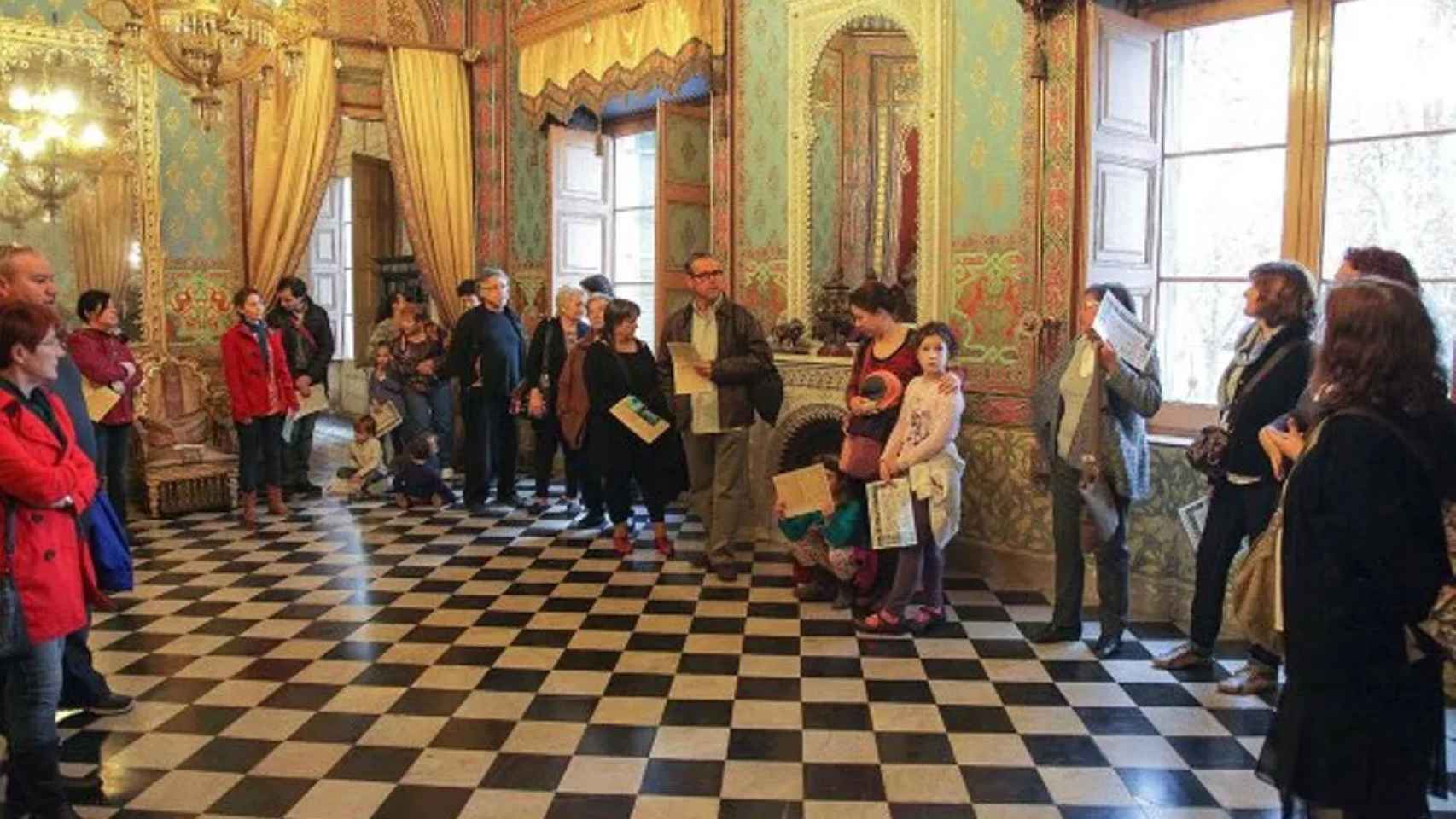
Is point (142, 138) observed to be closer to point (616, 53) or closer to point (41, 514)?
point (616, 53)

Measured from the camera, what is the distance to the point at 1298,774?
7.93ft

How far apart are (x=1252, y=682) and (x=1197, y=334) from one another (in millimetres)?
1951

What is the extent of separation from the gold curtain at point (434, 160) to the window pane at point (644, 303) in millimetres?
1297

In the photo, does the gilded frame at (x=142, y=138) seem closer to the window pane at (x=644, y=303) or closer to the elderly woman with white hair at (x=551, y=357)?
the elderly woman with white hair at (x=551, y=357)

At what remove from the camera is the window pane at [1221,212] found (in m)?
5.35

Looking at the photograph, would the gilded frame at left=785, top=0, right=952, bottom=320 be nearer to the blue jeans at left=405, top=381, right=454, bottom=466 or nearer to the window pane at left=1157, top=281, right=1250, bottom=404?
the window pane at left=1157, top=281, right=1250, bottom=404

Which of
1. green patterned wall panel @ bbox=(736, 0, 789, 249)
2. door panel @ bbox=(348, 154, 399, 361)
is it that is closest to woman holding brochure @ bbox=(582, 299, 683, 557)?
green patterned wall panel @ bbox=(736, 0, 789, 249)

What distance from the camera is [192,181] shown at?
839 cm

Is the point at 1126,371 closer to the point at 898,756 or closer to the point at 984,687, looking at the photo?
the point at 984,687

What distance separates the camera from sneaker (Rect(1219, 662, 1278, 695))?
4.36 m

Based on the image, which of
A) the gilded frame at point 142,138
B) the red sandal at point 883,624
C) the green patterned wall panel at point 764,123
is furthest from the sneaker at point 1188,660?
the gilded frame at point 142,138

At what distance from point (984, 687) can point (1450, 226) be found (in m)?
2.70

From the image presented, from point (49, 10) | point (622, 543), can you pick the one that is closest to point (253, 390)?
point (622, 543)

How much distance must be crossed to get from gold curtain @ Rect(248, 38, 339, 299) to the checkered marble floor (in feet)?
10.5
